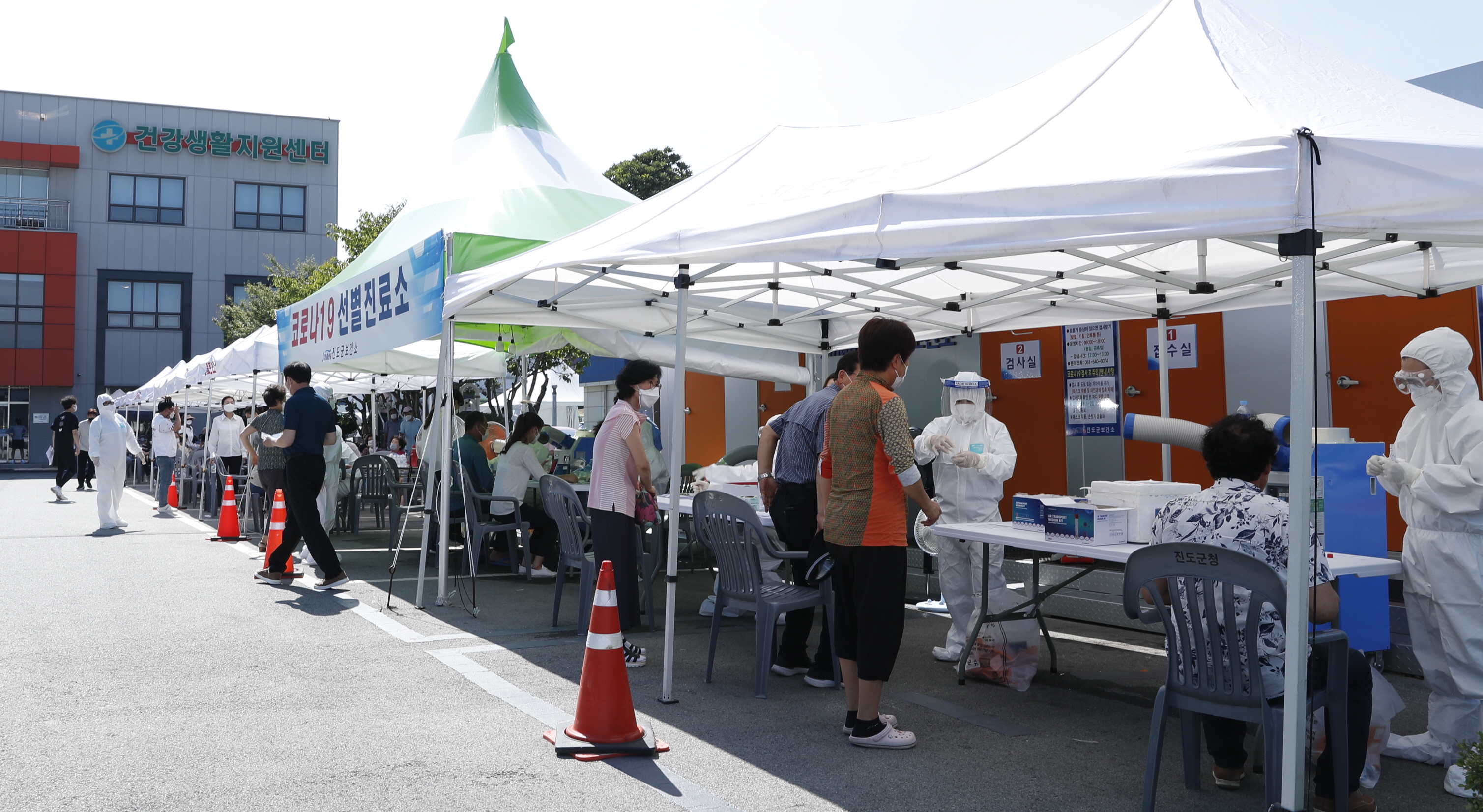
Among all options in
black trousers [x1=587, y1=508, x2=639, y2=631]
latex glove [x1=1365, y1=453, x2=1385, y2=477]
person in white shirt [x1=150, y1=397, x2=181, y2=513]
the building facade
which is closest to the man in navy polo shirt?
black trousers [x1=587, y1=508, x2=639, y2=631]

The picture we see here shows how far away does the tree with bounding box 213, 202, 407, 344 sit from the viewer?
Result: 24.8 metres

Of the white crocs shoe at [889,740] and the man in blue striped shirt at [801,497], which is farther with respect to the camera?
the man in blue striped shirt at [801,497]

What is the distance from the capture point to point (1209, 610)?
3666 millimetres

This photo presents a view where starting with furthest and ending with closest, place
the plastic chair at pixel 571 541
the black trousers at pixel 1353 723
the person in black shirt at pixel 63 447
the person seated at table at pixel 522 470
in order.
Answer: the person in black shirt at pixel 63 447 → the person seated at table at pixel 522 470 → the plastic chair at pixel 571 541 → the black trousers at pixel 1353 723

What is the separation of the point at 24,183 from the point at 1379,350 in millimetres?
41071

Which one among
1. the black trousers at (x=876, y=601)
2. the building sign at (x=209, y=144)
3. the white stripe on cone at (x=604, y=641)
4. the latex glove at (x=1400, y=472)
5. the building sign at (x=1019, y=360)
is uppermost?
the building sign at (x=209, y=144)

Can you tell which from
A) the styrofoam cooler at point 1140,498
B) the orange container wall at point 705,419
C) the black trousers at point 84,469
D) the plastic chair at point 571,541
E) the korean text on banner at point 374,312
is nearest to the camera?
the styrofoam cooler at point 1140,498

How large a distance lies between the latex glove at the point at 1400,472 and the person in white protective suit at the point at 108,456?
13938 millimetres

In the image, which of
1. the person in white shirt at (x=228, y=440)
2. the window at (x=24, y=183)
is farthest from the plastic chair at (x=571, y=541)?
the window at (x=24, y=183)

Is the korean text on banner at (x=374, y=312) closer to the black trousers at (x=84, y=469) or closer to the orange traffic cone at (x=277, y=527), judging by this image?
the orange traffic cone at (x=277, y=527)

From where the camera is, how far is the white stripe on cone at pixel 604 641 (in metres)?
4.60

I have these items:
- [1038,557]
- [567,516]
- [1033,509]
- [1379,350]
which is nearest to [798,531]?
[1033,509]

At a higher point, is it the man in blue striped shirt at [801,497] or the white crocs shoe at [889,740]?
the man in blue striped shirt at [801,497]

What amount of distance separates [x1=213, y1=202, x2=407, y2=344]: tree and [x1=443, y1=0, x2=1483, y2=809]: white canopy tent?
60.6 feet
